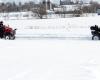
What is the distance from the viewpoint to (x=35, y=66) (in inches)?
348

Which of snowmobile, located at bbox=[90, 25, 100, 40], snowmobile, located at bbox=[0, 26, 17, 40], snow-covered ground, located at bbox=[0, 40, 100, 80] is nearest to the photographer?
snow-covered ground, located at bbox=[0, 40, 100, 80]

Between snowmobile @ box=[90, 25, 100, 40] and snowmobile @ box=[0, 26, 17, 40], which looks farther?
snowmobile @ box=[0, 26, 17, 40]

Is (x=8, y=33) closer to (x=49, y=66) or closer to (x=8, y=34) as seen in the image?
(x=8, y=34)

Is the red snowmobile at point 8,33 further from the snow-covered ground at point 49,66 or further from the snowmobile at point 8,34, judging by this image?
the snow-covered ground at point 49,66

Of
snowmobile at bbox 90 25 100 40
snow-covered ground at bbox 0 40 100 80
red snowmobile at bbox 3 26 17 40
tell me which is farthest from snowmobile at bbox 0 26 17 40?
snow-covered ground at bbox 0 40 100 80

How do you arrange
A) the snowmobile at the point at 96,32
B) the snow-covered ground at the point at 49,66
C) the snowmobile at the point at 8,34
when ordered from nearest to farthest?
the snow-covered ground at the point at 49,66
the snowmobile at the point at 96,32
the snowmobile at the point at 8,34

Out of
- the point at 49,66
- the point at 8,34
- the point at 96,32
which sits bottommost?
the point at 8,34

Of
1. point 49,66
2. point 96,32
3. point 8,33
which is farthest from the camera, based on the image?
point 8,33

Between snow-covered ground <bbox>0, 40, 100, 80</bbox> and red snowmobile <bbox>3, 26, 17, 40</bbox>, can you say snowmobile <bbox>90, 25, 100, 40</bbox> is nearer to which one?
red snowmobile <bbox>3, 26, 17, 40</bbox>

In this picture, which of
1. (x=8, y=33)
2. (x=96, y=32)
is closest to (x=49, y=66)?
(x=96, y=32)

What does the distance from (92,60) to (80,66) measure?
3.69 feet

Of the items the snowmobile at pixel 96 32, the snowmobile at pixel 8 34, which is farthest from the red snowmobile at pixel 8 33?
the snowmobile at pixel 96 32

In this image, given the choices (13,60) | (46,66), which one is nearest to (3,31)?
(13,60)

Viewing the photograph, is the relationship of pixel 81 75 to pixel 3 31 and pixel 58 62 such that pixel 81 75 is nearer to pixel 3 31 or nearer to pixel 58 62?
pixel 58 62
